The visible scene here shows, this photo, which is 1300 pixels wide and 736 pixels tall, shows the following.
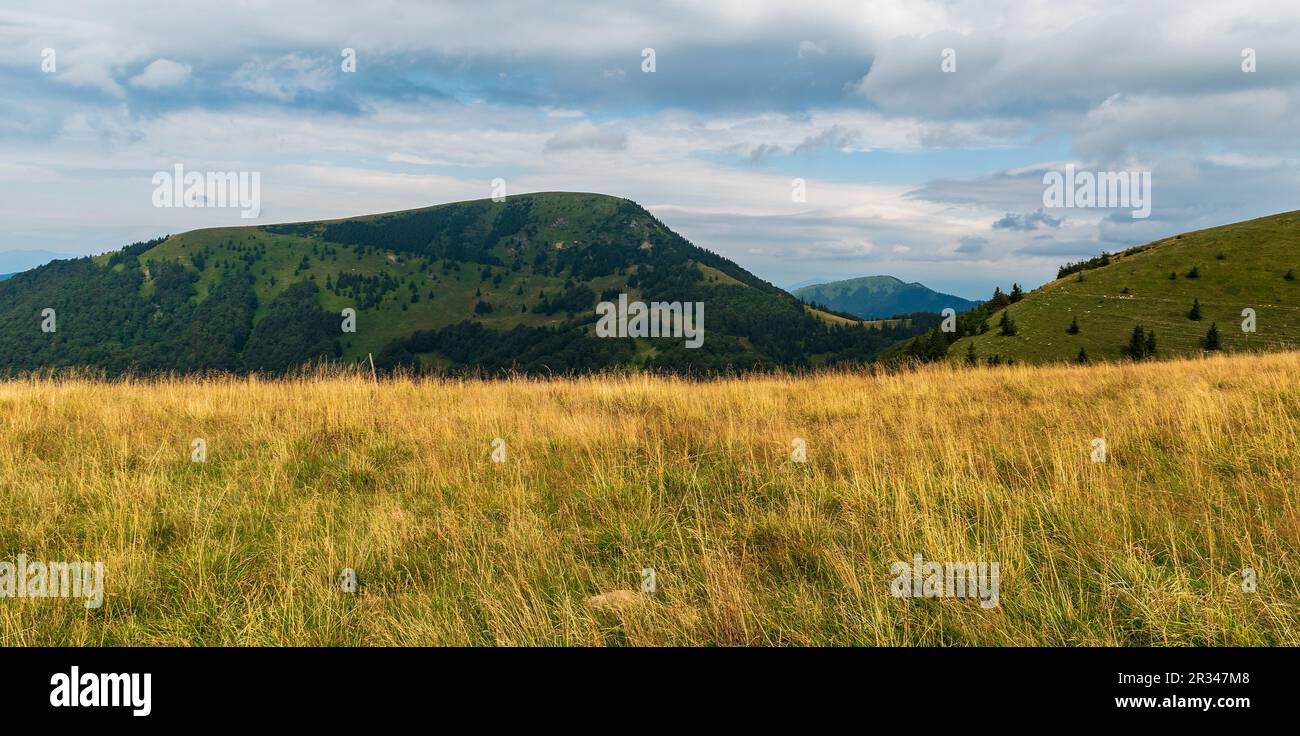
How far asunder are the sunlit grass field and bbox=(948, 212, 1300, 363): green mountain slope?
2856 centimetres

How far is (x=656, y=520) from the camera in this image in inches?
197

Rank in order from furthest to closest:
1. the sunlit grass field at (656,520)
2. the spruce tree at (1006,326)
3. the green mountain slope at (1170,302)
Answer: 1. the spruce tree at (1006,326)
2. the green mountain slope at (1170,302)
3. the sunlit grass field at (656,520)

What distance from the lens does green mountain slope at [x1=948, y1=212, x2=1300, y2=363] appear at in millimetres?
35219

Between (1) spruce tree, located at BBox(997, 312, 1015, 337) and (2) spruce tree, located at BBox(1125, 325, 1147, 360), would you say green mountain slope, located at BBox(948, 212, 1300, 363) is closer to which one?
(1) spruce tree, located at BBox(997, 312, 1015, 337)

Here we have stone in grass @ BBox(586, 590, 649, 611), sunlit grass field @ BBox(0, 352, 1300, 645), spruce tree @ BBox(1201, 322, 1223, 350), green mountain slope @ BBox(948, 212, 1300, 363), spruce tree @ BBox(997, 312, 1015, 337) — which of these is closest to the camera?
sunlit grass field @ BBox(0, 352, 1300, 645)

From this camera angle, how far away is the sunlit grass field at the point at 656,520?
347cm

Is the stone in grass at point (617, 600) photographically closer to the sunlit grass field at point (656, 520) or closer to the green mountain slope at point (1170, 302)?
the sunlit grass field at point (656, 520)

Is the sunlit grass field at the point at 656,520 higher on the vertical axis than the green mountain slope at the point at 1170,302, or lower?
lower

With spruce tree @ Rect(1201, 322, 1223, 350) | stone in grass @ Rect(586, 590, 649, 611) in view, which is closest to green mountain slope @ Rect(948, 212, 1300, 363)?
spruce tree @ Rect(1201, 322, 1223, 350)

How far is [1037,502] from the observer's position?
5109mm

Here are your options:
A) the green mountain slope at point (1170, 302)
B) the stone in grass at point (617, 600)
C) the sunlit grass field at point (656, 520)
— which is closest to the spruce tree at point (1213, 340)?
the green mountain slope at point (1170, 302)

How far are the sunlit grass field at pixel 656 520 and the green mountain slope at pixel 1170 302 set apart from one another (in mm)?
28559

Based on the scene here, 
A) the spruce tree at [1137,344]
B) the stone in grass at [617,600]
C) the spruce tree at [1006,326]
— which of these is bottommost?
the stone in grass at [617,600]

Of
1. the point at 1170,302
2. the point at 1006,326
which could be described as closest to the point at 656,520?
the point at 1006,326
